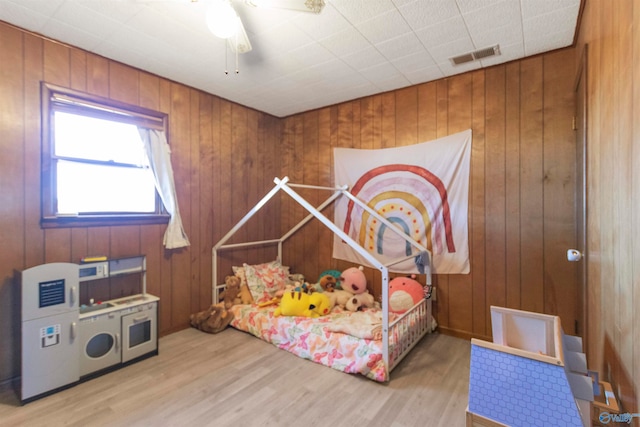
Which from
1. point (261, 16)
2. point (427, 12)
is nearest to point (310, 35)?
point (261, 16)

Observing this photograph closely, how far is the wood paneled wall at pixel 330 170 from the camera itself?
211cm

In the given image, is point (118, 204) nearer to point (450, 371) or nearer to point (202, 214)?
point (202, 214)

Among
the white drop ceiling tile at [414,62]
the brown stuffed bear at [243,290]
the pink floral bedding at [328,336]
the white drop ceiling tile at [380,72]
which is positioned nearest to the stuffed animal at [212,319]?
the pink floral bedding at [328,336]

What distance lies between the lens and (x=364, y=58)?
2.54m

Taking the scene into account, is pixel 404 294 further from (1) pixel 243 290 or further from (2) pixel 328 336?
(1) pixel 243 290

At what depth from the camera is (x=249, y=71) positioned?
108 inches

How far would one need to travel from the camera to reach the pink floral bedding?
2195 mm

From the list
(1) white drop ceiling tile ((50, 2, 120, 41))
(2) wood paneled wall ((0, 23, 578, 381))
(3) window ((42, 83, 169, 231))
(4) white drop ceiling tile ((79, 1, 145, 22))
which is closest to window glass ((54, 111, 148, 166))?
(3) window ((42, 83, 169, 231))

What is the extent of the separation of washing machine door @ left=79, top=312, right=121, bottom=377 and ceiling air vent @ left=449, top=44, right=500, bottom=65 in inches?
138

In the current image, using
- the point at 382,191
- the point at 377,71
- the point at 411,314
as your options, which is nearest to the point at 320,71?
Answer: the point at 377,71

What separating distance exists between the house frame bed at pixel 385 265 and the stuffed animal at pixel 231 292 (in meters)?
0.11

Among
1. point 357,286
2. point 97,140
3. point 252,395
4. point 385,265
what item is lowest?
point 252,395

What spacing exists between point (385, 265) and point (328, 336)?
80 centimetres

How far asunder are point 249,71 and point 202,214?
1.57 m
